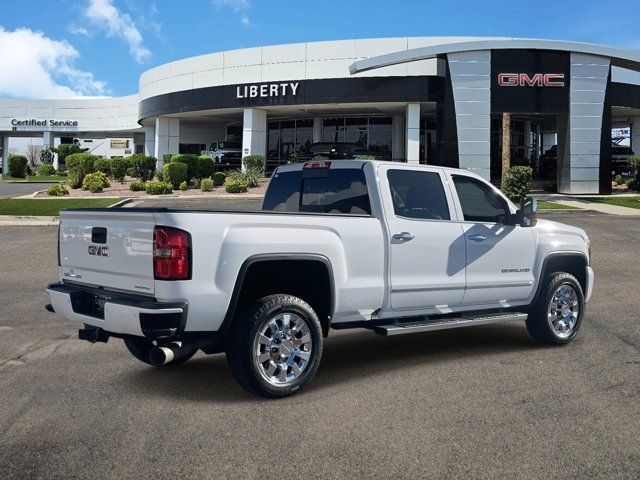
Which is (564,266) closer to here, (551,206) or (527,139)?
(551,206)

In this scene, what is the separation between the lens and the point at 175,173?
107 ft

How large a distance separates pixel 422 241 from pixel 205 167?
30.1 meters

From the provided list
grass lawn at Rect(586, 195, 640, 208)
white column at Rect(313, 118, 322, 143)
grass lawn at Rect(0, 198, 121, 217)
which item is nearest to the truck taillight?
grass lawn at Rect(0, 198, 121, 217)

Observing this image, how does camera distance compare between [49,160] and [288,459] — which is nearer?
[288,459]

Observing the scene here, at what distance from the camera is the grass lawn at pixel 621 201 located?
86.1 ft

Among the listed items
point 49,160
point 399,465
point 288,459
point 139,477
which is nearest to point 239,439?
point 288,459

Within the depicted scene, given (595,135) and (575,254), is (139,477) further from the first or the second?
(595,135)

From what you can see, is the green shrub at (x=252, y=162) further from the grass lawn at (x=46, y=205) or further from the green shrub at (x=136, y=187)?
the grass lawn at (x=46, y=205)

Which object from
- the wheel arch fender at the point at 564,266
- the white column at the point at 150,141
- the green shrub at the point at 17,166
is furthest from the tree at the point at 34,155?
the wheel arch fender at the point at 564,266

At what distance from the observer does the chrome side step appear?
215 inches

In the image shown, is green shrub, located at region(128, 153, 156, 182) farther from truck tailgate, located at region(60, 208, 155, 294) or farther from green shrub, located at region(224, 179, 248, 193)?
truck tailgate, located at region(60, 208, 155, 294)

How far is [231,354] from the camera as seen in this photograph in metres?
4.80

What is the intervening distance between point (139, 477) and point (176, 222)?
1706 mm

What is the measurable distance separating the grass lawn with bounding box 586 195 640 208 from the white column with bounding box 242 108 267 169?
20.1 m
